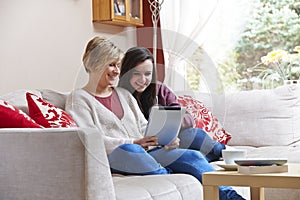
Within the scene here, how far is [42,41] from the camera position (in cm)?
394

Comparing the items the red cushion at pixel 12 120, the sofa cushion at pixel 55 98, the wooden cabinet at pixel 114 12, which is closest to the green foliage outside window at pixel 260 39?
the wooden cabinet at pixel 114 12

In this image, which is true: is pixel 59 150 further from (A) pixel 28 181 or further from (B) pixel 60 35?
(B) pixel 60 35

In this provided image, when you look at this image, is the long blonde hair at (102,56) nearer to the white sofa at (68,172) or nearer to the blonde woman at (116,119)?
the blonde woman at (116,119)

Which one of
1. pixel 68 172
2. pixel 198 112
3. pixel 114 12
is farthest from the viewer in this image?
pixel 114 12

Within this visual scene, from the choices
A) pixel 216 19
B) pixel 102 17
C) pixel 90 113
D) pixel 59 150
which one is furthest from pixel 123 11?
pixel 59 150

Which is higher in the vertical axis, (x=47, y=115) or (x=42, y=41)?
(x=42, y=41)

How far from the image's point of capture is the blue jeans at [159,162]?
252 centimetres

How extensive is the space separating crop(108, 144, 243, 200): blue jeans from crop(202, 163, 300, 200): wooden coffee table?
256 millimetres

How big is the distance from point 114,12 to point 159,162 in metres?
2.08

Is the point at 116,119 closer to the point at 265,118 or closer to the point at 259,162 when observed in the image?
the point at 259,162

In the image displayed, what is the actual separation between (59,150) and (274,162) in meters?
0.76

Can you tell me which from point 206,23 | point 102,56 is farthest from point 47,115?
point 206,23

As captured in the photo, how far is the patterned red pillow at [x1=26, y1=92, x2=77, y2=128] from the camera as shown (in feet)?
8.82

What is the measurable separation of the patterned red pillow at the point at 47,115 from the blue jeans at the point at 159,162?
0.89 feet
